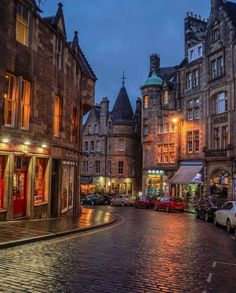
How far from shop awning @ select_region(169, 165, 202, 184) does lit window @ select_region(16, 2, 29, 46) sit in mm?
28126

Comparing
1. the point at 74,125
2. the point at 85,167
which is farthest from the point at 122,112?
the point at 74,125

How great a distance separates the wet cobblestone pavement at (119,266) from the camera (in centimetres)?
786

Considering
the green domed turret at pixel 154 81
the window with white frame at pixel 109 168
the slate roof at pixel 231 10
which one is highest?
the slate roof at pixel 231 10

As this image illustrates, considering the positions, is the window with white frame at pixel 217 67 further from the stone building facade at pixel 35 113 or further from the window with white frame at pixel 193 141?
the stone building facade at pixel 35 113

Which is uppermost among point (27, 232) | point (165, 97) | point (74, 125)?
point (165, 97)

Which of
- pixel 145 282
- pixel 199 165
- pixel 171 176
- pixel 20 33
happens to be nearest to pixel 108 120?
pixel 171 176

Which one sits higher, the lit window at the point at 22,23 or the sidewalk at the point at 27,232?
the lit window at the point at 22,23

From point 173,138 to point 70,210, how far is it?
1050 inches

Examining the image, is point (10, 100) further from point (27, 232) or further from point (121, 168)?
point (121, 168)

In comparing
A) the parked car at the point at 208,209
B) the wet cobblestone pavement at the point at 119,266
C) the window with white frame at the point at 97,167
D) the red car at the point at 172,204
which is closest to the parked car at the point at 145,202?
the red car at the point at 172,204

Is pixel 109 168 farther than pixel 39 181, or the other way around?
pixel 109 168

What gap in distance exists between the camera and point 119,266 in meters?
9.79

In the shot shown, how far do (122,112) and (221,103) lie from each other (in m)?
28.3

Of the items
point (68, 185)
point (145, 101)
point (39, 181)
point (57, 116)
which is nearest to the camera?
point (39, 181)
